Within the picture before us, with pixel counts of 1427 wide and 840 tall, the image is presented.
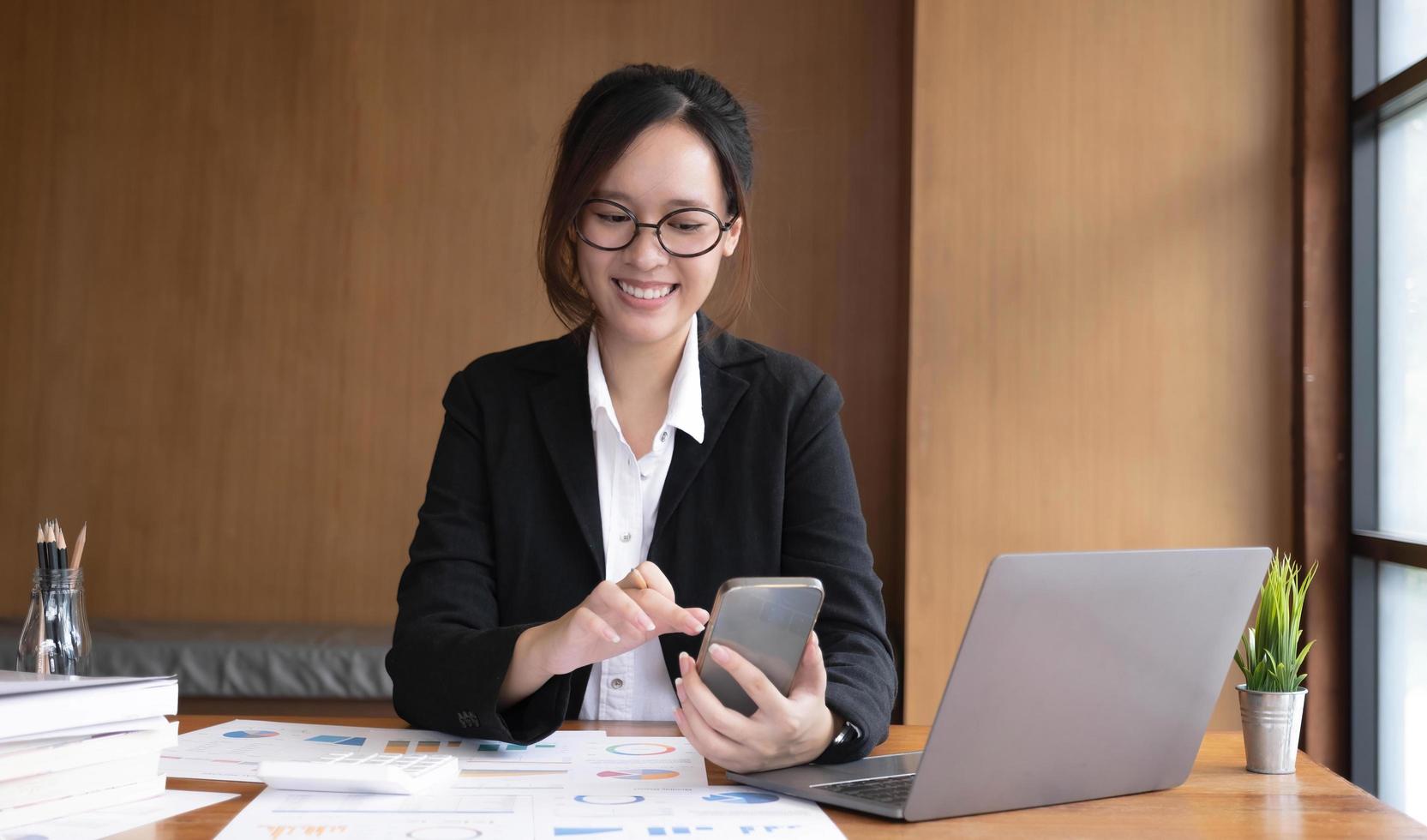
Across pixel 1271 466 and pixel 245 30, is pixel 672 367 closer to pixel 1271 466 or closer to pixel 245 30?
pixel 1271 466

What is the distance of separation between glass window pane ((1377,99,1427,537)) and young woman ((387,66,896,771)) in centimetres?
126

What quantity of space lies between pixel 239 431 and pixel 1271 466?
8.54 feet

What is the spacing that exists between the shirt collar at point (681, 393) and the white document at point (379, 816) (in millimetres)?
614

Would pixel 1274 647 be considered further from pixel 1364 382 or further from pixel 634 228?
pixel 1364 382

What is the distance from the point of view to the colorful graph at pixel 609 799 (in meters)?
0.94

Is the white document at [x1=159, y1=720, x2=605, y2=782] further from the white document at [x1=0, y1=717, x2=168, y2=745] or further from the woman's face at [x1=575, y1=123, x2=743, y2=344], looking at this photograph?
the woman's face at [x1=575, y1=123, x2=743, y2=344]

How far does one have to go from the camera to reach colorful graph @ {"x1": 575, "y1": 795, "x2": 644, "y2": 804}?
37.0 inches

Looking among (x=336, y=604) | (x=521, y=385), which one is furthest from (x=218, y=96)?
(x=521, y=385)

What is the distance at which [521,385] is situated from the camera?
5.02 ft

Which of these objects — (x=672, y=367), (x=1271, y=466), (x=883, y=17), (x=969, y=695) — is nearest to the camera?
(x=969, y=695)

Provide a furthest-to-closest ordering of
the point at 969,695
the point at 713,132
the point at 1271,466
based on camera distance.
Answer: the point at 1271,466, the point at 713,132, the point at 969,695

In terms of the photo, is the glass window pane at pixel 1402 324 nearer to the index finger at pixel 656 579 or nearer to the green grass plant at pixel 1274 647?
the green grass plant at pixel 1274 647

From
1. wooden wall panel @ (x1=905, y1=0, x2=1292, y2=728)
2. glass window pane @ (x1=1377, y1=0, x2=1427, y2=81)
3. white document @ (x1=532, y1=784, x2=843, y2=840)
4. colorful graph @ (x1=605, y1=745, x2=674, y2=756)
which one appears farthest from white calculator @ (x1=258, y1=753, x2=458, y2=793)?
glass window pane @ (x1=1377, y1=0, x2=1427, y2=81)

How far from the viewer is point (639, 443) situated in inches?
60.3
